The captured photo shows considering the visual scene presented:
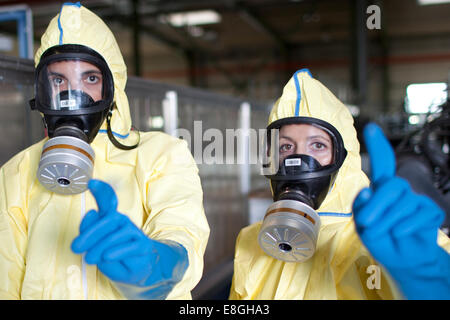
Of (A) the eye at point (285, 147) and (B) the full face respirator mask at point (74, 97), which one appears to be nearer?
(B) the full face respirator mask at point (74, 97)

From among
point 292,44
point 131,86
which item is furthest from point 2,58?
point 292,44

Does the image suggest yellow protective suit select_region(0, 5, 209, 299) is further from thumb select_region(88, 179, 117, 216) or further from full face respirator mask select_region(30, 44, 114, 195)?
thumb select_region(88, 179, 117, 216)

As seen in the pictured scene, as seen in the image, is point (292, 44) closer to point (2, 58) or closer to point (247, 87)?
point (247, 87)

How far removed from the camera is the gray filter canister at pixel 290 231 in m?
0.98

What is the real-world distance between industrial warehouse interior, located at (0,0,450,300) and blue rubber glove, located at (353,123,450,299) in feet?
1.89

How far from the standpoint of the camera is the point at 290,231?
0.99 m

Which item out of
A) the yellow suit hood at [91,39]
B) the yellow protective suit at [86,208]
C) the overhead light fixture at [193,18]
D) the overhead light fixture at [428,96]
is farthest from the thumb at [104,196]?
the overhead light fixture at [193,18]

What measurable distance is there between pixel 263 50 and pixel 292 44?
3.39ft

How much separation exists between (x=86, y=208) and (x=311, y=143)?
0.64m

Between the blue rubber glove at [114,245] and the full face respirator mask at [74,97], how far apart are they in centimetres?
36

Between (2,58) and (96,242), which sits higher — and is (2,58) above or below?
above

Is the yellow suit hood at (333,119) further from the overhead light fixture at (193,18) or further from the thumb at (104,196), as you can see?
the overhead light fixture at (193,18)

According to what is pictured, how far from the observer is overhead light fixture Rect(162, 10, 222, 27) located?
400 inches

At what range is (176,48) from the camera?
14.0 m
